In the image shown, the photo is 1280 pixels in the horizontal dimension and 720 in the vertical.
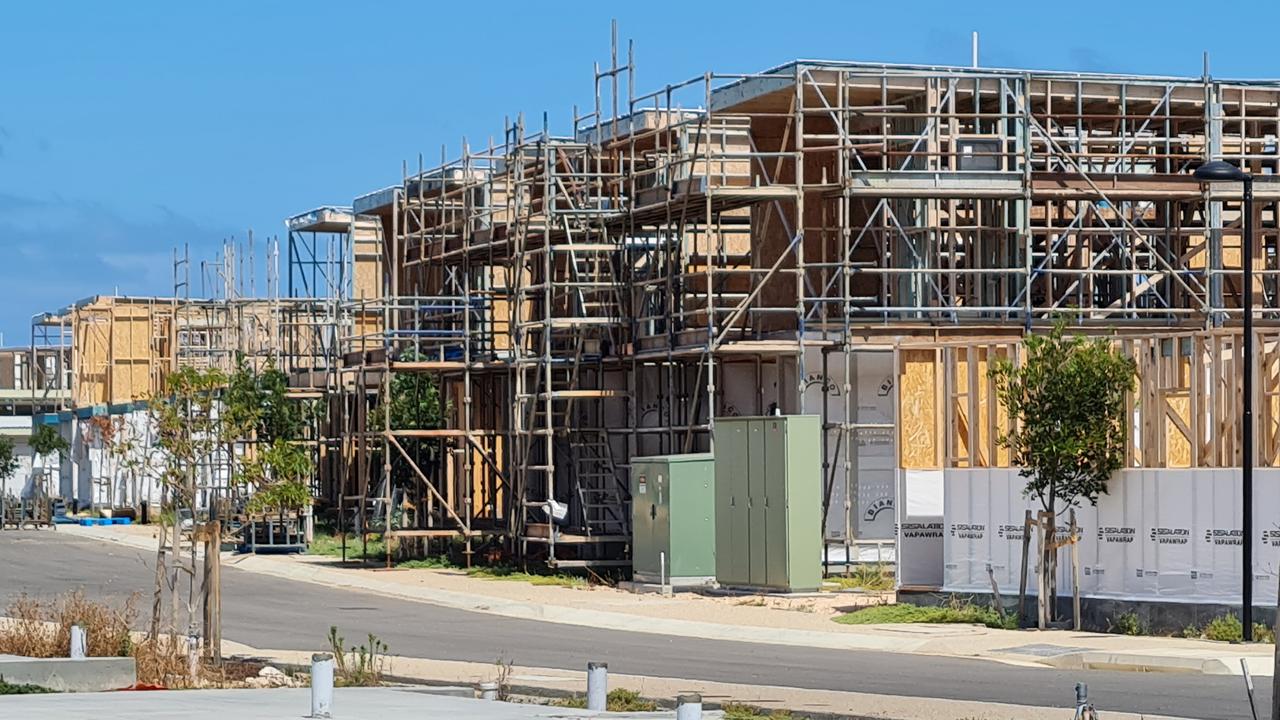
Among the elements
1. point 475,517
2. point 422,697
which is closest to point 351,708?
point 422,697

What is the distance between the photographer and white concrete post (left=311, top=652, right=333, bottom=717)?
15328mm

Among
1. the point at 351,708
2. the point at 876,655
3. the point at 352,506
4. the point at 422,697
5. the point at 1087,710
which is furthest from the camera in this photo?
the point at 352,506

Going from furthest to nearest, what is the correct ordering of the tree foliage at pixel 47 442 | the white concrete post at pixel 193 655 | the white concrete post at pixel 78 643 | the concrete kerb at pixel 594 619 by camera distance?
the tree foliage at pixel 47 442 < the concrete kerb at pixel 594 619 < the white concrete post at pixel 193 655 < the white concrete post at pixel 78 643

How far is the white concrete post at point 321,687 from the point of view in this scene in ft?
50.3

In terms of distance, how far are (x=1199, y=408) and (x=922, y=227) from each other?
11784 millimetres

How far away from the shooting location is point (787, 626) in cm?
2811

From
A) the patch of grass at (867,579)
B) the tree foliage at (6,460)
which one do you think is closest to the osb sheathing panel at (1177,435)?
the patch of grass at (867,579)

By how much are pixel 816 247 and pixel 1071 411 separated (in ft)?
39.5

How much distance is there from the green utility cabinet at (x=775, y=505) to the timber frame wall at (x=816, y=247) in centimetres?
222

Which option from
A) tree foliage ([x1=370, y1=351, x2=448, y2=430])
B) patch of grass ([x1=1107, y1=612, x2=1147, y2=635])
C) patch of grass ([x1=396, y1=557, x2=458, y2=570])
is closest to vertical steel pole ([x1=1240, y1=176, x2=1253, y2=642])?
patch of grass ([x1=1107, y1=612, x2=1147, y2=635])

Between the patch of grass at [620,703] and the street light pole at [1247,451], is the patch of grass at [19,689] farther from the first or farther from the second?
the street light pole at [1247,451]

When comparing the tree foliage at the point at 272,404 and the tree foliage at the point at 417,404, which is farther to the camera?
the tree foliage at the point at 272,404

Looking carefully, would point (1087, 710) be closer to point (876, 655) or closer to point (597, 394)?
point (876, 655)

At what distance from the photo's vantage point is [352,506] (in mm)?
53375
